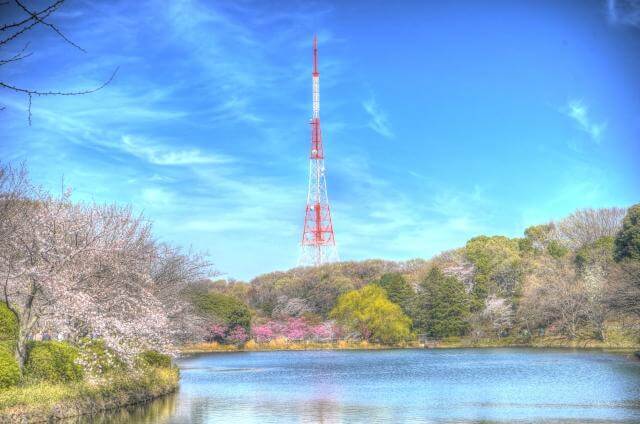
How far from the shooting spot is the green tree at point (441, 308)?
252 feet

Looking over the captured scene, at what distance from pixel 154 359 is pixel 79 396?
982cm

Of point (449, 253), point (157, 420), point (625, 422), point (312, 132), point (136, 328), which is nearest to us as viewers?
point (625, 422)

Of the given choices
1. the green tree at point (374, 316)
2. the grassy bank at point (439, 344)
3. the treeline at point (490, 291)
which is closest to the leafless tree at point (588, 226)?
the treeline at point (490, 291)

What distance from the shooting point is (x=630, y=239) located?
62688 mm

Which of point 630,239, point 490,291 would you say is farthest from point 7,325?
point 490,291

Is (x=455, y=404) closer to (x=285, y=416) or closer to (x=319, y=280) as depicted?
(x=285, y=416)

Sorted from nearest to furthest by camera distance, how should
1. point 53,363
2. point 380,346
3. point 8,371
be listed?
1. point 8,371
2. point 53,363
3. point 380,346

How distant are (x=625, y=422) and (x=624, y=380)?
45.6 feet

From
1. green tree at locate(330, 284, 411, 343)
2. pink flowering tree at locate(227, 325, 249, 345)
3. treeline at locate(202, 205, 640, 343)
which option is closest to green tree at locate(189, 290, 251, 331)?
pink flowering tree at locate(227, 325, 249, 345)

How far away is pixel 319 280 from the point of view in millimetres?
91000

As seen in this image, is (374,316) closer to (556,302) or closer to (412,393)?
(556,302)

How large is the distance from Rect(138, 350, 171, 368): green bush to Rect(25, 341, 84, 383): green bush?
5.51 m

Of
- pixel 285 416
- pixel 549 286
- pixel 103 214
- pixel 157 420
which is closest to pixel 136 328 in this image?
pixel 157 420

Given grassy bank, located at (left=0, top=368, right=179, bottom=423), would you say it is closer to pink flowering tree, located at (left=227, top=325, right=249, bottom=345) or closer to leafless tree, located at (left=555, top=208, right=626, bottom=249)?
pink flowering tree, located at (left=227, top=325, right=249, bottom=345)
